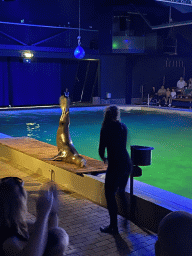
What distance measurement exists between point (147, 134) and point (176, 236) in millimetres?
11245

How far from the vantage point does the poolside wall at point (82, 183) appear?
407 cm

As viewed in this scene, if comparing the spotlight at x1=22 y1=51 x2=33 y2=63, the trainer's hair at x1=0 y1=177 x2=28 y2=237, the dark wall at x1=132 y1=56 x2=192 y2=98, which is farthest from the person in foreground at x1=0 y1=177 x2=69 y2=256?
the dark wall at x1=132 y1=56 x2=192 y2=98

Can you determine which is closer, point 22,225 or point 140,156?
point 22,225

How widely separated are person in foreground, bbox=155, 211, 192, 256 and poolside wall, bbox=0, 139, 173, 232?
8.80 ft

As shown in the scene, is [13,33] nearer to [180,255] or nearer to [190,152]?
[190,152]

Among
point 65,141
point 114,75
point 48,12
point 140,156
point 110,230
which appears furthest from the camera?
point 114,75

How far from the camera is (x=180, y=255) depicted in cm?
121

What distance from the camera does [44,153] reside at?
22.2 feet

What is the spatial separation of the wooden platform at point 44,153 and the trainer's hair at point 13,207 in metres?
3.58

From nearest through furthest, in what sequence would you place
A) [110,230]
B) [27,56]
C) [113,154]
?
[113,154], [110,230], [27,56]

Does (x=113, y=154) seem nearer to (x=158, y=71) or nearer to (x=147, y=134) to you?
(x=147, y=134)

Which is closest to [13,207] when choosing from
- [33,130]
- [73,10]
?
[33,130]

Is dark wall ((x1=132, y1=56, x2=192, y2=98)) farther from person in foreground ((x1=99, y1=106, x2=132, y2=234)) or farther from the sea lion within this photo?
person in foreground ((x1=99, y1=106, x2=132, y2=234))

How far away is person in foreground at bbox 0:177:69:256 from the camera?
1611 mm
